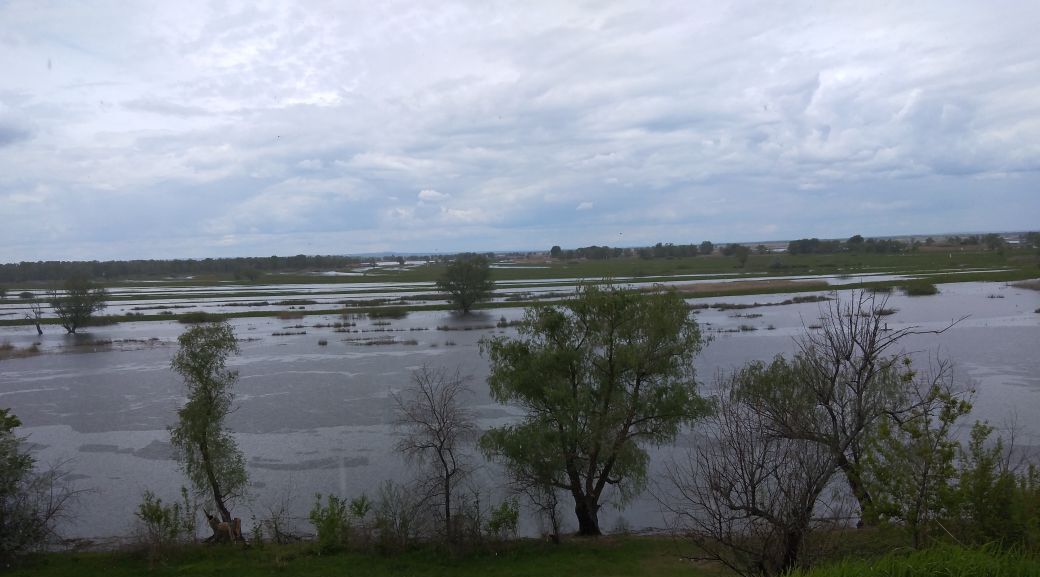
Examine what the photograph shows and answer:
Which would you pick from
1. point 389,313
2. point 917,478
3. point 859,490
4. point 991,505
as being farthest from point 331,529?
point 389,313

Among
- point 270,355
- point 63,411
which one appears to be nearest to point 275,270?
point 270,355

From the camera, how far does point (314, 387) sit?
32375 mm

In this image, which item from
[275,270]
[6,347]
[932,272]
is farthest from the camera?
[275,270]

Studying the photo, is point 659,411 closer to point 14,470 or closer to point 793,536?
point 793,536

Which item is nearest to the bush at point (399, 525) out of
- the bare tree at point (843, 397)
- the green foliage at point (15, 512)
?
the green foliage at point (15, 512)

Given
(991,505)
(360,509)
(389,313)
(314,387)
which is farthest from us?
(389,313)

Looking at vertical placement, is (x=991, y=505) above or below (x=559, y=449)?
above

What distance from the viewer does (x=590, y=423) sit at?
16.3 metres

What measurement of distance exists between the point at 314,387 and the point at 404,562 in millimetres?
18747

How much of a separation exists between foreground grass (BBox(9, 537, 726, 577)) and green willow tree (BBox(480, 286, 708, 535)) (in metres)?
1.69

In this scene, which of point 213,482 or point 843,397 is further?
point 213,482

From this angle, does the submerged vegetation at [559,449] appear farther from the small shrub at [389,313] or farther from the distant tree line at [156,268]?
the distant tree line at [156,268]

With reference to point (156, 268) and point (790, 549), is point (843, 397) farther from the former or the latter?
point (156, 268)

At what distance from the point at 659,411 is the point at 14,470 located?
49.5 feet
